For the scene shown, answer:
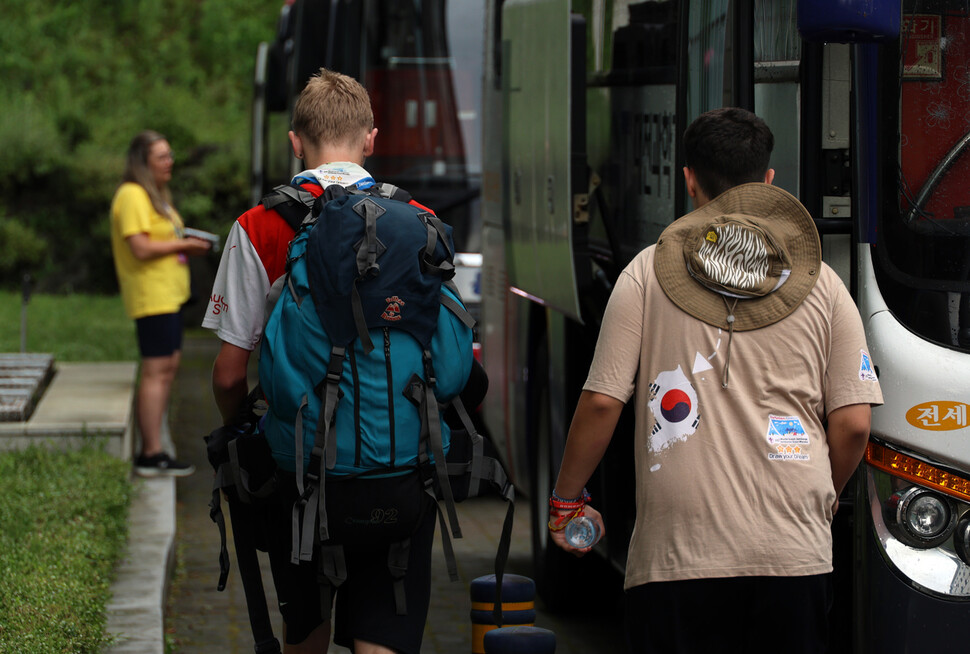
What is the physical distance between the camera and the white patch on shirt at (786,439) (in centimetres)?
304

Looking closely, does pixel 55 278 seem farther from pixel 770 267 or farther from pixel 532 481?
pixel 770 267

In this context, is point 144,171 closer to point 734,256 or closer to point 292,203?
point 292,203

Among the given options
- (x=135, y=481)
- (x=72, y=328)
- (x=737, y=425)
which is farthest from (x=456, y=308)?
(x=72, y=328)

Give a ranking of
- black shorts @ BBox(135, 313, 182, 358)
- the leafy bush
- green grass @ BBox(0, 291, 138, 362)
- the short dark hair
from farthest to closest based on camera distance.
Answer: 1. the leafy bush
2. green grass @ BBox(0, 291, 138, 362)
3. black shorts @ BBox(135, 313, 182, 358)
4. the short dark hair

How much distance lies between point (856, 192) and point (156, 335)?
5597 mm

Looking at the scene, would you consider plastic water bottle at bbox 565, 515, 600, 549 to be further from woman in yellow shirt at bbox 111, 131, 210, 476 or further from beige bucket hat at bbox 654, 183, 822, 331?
woman in yellow shirt at bbox 111, 131, 210, 476

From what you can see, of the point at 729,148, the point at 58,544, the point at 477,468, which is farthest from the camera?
the point at 58,544

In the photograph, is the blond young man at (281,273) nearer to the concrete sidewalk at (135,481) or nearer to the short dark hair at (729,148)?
the short dark hair at (729,148)

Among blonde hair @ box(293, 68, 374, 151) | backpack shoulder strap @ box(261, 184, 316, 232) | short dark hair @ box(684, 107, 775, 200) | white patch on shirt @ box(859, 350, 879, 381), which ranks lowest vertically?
white patch on shirt @ box(859, 350, 879, 381)

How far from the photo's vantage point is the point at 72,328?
1574 centimetres

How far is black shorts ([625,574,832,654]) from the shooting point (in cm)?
304

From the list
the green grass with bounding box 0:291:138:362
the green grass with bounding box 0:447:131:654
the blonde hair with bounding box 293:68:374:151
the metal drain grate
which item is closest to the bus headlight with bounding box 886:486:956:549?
the blonde hair with bounding box 293:68:374:151

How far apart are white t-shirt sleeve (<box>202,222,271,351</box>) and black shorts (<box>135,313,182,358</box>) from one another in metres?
5.11

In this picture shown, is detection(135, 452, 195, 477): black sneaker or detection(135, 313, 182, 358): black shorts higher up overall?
detection(135, 313, 182, 358): black shorts
